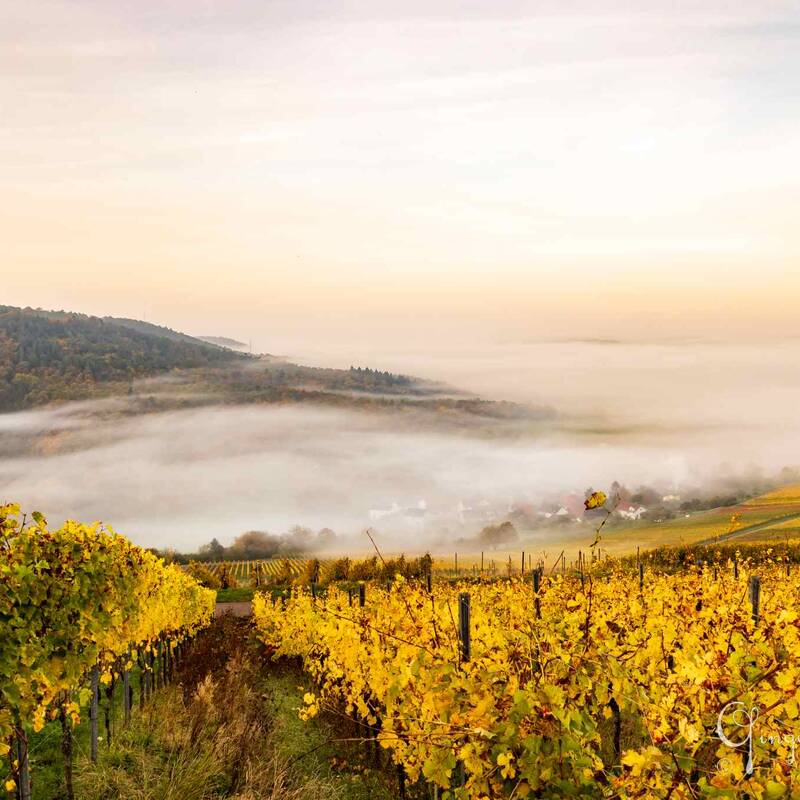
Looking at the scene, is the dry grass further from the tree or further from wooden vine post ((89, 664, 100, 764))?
the tree

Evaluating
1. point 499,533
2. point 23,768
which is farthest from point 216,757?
point 499,533

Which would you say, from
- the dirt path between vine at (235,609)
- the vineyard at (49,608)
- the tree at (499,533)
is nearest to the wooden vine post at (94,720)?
the vineyard at (49,608)

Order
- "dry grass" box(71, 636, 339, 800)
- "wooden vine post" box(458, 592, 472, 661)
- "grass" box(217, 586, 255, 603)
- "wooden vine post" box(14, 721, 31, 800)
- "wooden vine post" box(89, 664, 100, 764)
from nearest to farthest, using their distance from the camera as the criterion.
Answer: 1. "wooden vine post" box(458, 592, 472, 661)
2. "wooden vine post" box(14, 721, 31, 800)
3. "dry grass" box(71, 636, 339, 800)
4. "wooden vine post" box(89, 664, 100, 764)
5. "grass" box(217, 586, 255, 603)

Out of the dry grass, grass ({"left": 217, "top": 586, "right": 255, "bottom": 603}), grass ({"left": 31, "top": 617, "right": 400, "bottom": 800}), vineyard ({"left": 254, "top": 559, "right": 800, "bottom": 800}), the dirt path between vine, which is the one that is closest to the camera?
vineyard ({"left": 254, "top": 559, "right": 800, "bottom": 800})

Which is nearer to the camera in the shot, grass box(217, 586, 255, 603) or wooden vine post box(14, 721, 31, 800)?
wooden vine post box(14, 721, 31, 800)

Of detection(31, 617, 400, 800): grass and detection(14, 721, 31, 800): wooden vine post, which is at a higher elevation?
detection(14, 721, 31, 800): wooden vine post

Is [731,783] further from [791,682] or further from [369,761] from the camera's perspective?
[369,761]

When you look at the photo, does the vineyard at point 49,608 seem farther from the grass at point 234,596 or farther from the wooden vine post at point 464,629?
the grass at point 234,596

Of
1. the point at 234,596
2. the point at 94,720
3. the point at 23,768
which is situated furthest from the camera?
the point at 234,596

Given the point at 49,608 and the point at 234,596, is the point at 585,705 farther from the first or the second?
the point at 234,596

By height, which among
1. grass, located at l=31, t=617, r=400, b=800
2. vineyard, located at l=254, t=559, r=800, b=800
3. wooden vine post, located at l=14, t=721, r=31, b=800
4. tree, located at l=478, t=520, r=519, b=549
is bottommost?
tree, located at l=478, t=520, r=519, b=549

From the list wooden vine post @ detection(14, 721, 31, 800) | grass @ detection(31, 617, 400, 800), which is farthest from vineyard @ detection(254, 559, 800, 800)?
wooden vine post @ detection(14, 721, 31, 800)

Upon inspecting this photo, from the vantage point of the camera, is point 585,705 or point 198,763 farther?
point 198,763

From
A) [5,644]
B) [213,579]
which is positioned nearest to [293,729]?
[5,644]
